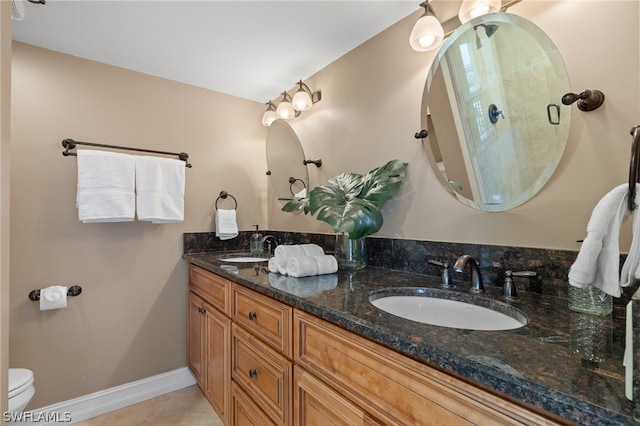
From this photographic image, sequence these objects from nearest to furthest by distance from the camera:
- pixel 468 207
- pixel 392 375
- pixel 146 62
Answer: pixel 392 375, pixel 468 207, pixel 146 62

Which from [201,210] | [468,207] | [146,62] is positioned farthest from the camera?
[201,210]

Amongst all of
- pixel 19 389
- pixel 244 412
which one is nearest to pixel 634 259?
pixel 244 412

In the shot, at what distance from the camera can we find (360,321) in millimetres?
767

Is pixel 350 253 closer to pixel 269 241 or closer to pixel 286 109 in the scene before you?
pixel 269 241

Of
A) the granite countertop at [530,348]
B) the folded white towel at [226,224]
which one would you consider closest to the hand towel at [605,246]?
the granite countertop at [530,348]

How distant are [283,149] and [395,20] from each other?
1195 millimetres

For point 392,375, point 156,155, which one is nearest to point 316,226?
point 156,155

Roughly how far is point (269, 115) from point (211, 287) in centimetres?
141

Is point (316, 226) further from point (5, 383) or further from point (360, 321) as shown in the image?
point (5, 383)

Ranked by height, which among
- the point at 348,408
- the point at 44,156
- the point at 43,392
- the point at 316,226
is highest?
the point at 44,156

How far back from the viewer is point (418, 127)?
1.42 meters

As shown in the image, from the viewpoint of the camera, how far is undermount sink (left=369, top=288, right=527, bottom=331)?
0.93 meters

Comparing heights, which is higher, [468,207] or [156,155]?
[156,155]

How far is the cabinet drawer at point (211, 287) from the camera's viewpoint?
153 cm
